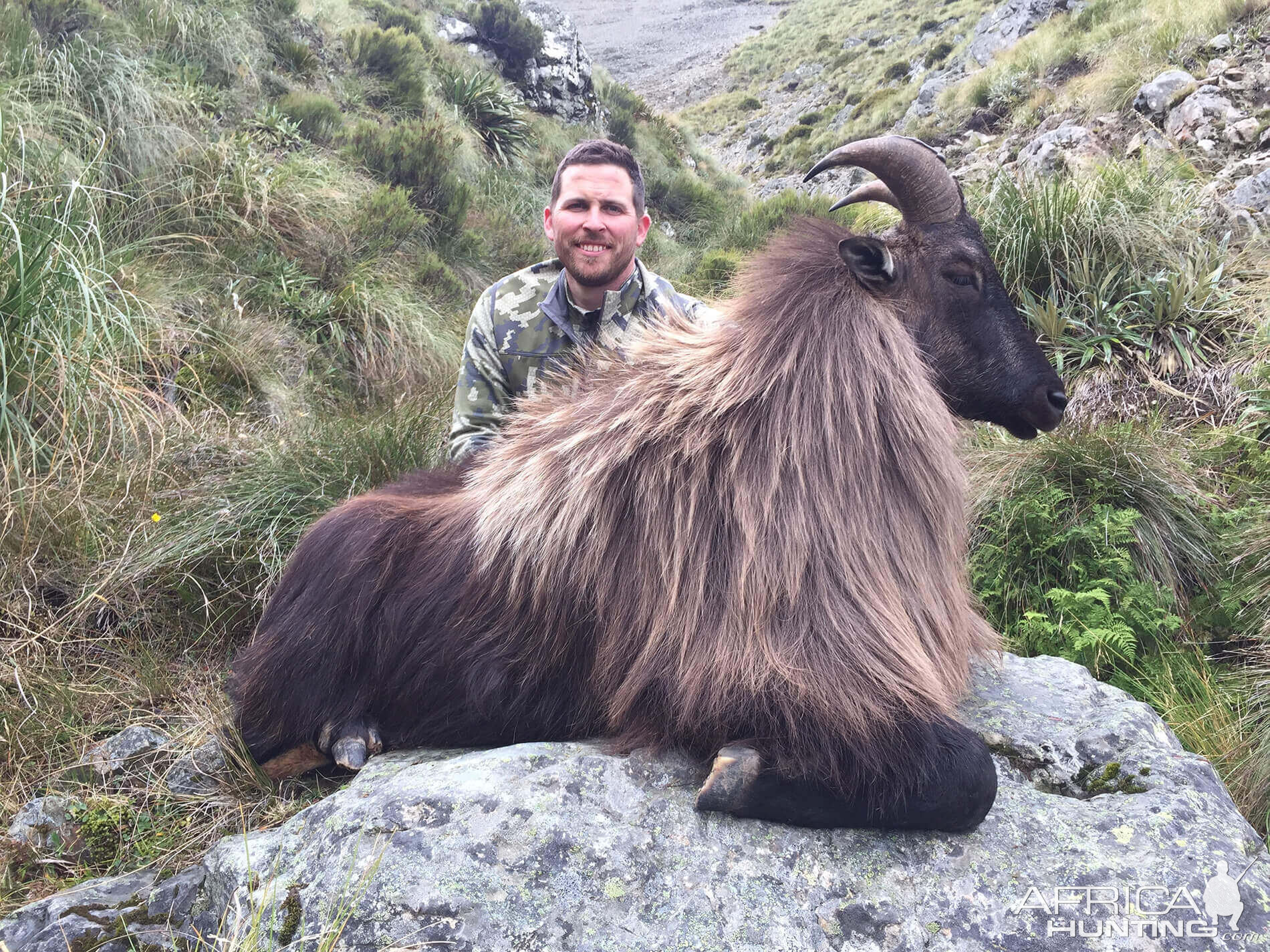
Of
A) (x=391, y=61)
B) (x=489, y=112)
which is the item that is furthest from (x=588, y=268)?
(x=391, y=61)

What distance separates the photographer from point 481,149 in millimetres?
13984

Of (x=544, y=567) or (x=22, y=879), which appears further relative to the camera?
(x=22, y=879)

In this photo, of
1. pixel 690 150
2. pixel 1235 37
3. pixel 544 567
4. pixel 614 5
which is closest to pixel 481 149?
pixel 690 150

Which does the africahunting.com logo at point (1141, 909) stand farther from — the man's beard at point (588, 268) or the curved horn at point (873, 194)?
the man's beard at point (588, 268)

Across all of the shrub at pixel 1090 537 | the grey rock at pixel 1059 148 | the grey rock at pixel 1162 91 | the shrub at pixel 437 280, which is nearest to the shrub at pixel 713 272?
the shrub at pixel 437 280

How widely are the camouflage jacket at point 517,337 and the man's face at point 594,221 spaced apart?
0.19 meters

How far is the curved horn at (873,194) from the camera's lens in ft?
10.7

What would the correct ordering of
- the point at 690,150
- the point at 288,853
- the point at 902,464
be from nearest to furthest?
the point at 288,853 < the point at 902,464 < the point at 690,150

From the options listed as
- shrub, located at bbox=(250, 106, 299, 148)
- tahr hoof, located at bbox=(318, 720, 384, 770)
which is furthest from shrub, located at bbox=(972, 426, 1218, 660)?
shrub, located at bbox=(250, 106, 299, 148)

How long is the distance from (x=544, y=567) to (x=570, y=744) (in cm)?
53

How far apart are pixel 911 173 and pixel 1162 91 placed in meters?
9.58

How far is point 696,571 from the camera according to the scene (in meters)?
2.64

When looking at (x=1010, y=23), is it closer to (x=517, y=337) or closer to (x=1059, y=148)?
(x=1059, y=148)

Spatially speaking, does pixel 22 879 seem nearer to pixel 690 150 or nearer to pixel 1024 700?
pixel 1024 700
